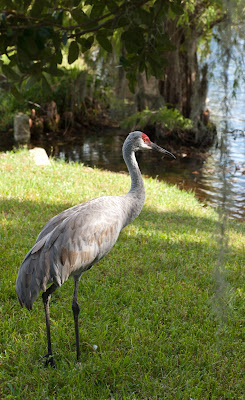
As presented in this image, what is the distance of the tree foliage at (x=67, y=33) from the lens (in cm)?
180

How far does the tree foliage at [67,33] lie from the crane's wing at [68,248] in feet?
3.59

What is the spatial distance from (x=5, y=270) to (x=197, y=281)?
2004 mm

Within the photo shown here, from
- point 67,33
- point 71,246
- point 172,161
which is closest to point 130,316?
point 71,246

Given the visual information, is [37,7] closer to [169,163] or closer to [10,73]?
[10,73]

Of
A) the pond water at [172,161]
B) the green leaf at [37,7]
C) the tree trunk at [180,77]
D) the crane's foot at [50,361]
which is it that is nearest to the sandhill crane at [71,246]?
the crane's foot at [50,361]

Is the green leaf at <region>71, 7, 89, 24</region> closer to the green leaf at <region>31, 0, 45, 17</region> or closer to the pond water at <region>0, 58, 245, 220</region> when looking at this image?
the green leaf at <region>31, 0, 45, 17</region>

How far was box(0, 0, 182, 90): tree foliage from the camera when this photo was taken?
5.91 ft

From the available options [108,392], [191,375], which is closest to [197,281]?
[191,375]

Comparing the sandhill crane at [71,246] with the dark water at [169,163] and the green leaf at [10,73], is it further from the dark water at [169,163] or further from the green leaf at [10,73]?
the dark water at [169,163]

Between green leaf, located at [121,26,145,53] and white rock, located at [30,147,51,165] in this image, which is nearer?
green leaf, located at [121,26,145,53]

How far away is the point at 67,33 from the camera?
229 cm

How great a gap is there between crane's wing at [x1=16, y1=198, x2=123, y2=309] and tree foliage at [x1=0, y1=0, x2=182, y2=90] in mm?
1093

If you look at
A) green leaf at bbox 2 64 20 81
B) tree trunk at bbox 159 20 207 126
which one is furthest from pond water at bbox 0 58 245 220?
green leaf at bbox 2 64 20 81

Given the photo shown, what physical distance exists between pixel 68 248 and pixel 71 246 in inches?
1.1
